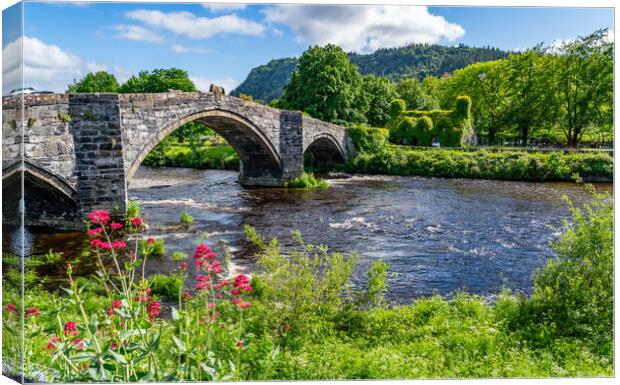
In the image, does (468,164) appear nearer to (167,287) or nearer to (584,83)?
(584,83)

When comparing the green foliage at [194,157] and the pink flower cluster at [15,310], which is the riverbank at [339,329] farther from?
the green foliage at [194,157]

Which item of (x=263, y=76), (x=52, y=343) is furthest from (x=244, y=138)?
(x=52, y=343)

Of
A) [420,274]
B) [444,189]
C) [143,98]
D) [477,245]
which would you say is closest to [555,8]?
[420,274]

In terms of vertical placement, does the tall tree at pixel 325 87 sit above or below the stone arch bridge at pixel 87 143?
above

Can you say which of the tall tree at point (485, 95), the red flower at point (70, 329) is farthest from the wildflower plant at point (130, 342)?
the tall tree at point (485, 95)

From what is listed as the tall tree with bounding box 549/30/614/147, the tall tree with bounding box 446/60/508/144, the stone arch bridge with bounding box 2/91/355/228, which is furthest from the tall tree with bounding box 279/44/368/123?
the tall tree with bounding box 549/30/614/147

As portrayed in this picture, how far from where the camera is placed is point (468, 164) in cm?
2305

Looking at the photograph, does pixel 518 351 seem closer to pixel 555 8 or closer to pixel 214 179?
pixel 555 8

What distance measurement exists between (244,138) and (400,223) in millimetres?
8856

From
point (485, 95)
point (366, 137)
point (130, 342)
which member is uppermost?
point (485, 95)

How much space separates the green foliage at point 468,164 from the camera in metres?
18.9

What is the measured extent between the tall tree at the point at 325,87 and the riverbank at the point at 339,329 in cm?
2197

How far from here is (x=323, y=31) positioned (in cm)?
538

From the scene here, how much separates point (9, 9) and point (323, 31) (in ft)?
9.47
